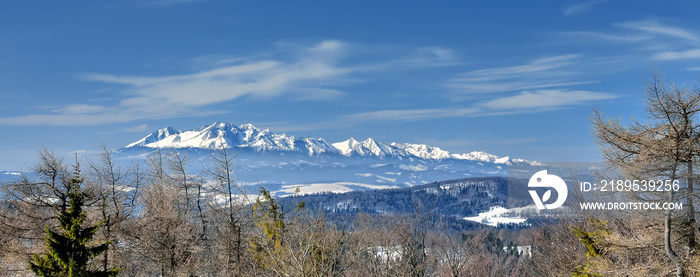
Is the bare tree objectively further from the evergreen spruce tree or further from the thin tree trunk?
the evergreen spruce tree

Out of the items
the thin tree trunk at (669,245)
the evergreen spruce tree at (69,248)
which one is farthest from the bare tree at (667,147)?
the evergreen spruce tree at (69,248)

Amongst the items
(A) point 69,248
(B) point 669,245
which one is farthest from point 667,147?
(A) point 69,248

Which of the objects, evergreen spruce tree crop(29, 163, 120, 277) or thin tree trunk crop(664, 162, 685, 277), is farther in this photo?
evergreen spruce tree crop(29, 163, 120, 277)

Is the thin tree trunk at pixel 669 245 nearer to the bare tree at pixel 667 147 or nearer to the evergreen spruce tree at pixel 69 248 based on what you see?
the bare tree at pixel 667 147

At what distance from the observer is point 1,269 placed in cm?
2517

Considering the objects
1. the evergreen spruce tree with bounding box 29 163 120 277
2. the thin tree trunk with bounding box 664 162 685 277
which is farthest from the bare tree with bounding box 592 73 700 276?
the evergreen spruce tree with bounding box 29 163 120 277

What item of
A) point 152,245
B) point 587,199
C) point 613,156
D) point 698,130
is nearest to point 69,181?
point 152,245

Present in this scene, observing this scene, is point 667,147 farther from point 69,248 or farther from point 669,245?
point 69,248

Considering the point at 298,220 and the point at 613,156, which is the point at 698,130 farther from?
the point at 298,220

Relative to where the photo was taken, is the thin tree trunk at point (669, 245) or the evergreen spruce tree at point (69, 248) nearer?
the thin tree trunk at point (669, 245)

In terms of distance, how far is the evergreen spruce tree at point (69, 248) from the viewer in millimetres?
20141

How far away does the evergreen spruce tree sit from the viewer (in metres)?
20.1

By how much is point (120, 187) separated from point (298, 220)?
15.7 meters

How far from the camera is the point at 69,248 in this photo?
20500mm
